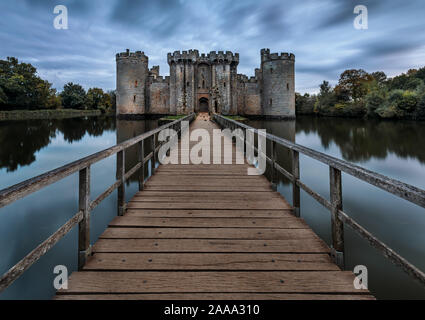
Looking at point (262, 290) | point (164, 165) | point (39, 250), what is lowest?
point (262, 290)

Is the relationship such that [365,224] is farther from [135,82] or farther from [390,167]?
[135,82]

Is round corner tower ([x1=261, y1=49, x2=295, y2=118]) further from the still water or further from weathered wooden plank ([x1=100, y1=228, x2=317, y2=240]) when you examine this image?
weathered wooden plank ([x1=100, y1=228, x2=317, y2=240])

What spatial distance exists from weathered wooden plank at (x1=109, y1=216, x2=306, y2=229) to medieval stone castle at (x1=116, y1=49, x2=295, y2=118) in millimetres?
30463

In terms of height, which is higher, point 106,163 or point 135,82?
point 135,82

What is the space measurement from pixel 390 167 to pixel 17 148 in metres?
17.5

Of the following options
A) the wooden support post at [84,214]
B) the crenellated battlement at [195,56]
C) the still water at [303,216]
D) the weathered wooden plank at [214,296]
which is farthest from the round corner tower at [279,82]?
the weathered wooden plank at [214,296]

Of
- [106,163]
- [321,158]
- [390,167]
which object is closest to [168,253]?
[321,158]

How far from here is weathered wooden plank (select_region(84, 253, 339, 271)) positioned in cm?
197

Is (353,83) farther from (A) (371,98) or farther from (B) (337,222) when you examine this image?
(B) (337,222)

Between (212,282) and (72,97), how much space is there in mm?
59653

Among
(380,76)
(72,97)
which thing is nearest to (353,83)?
(380,76)

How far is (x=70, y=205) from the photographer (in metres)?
6.28

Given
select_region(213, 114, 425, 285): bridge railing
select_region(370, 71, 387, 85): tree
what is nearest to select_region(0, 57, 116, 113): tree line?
select_region(213, 114, 425, 285): bridge railing

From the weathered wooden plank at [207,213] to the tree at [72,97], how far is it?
57.9m
